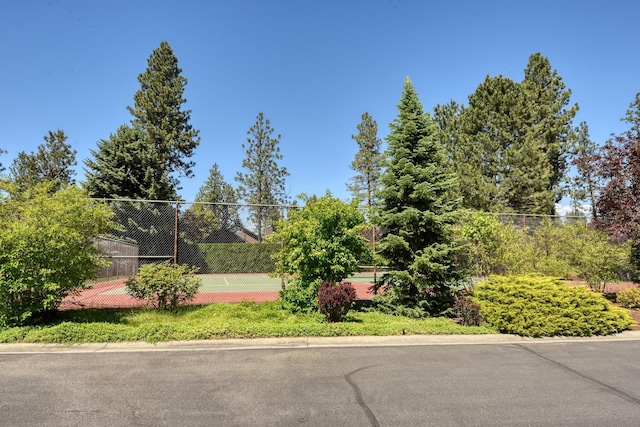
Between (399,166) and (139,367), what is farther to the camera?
(399,166)

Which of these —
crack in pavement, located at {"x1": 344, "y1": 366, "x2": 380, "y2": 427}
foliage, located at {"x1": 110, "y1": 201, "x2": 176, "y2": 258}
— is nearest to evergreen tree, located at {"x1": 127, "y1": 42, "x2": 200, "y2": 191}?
foliage, located at {"x1": 110, "y1": 201, "x2": 176, "y2": 258}

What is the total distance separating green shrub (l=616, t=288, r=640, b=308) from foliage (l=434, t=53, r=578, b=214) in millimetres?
13485

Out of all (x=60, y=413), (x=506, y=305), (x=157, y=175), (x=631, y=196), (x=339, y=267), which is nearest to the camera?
(x=60, y=413)

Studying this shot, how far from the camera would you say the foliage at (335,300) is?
7.52 meters

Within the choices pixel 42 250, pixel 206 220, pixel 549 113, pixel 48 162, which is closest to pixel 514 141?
pixel 549 113

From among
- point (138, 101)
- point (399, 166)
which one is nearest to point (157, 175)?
point (138, 101)

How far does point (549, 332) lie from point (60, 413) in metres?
8.22

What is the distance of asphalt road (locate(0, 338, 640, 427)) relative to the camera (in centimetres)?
374

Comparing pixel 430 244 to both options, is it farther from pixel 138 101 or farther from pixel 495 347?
pixel 138 101

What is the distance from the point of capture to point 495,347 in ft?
21.5

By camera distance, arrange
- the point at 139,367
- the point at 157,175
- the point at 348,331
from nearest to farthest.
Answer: the point at 139,367
the point at 348,331
the point at 157,175

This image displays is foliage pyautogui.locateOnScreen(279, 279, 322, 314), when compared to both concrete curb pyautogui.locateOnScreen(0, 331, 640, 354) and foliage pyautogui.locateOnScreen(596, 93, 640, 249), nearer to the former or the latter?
concrete curb pyautogui.locateOnScreen(0, 331, 640, 354)

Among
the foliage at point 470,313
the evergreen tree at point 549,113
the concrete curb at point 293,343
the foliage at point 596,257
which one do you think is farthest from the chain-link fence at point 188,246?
the evergreen tree at point 549,113

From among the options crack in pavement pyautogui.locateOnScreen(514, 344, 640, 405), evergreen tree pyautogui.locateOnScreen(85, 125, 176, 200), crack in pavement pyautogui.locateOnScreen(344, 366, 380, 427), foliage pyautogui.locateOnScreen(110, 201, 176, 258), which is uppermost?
evergreen tree pyautogui.locateOnScreen(85, 125, 176, 200)
